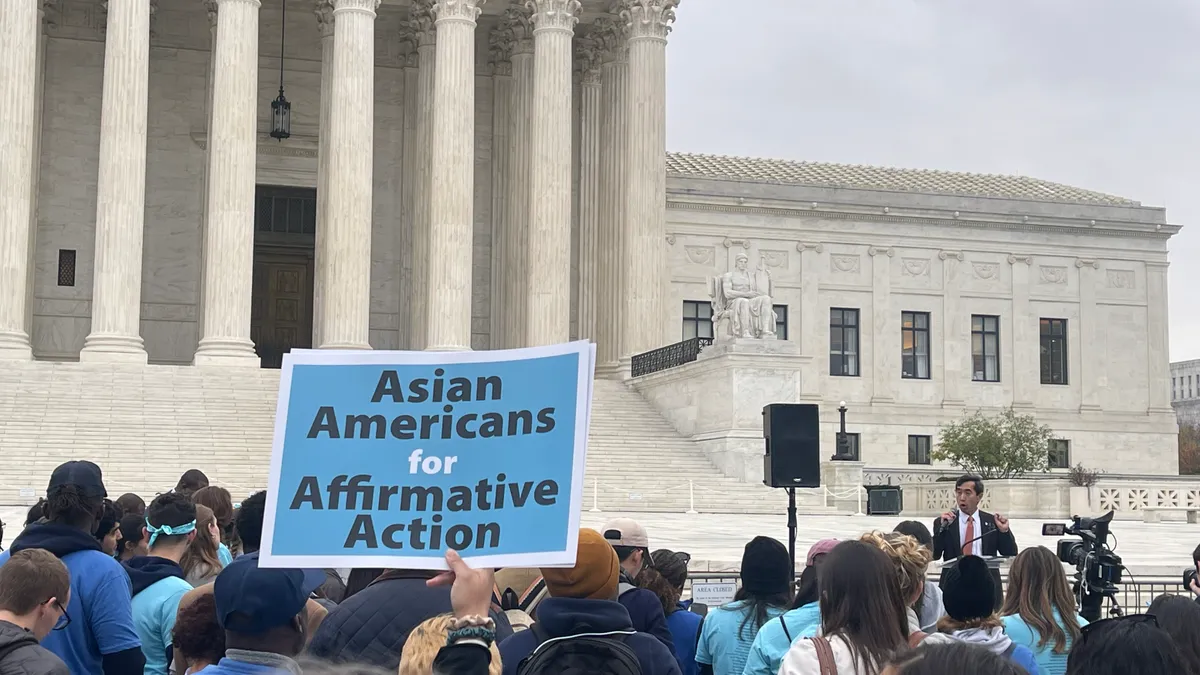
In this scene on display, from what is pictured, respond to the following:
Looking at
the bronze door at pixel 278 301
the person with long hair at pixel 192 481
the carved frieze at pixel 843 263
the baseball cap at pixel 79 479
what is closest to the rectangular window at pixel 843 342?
the carved frieze at pixel 843 263

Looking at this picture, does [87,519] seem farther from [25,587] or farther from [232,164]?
[232,164]

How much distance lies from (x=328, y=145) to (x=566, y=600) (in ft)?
126

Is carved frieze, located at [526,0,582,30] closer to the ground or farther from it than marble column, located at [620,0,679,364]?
farther from it

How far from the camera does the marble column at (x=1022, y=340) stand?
56000 millimetres

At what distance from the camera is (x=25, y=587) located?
670 cm

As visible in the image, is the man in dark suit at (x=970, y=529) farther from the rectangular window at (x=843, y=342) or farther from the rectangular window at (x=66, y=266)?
the rectangular window at (x=843, y=342)

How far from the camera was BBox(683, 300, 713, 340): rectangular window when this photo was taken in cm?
5319

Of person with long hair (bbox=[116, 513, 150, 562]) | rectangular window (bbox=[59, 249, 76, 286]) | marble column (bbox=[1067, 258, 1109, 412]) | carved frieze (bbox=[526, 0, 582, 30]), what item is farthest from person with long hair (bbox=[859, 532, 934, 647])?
marble column (bbox=[1067, 258, 1109, 412])

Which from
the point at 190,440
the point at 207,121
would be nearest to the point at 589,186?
the point at 207,121

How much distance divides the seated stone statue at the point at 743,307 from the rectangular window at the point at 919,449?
55.0 feet

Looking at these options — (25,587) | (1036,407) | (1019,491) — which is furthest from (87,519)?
(1036,407)

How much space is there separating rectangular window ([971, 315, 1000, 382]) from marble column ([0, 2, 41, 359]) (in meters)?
31.2

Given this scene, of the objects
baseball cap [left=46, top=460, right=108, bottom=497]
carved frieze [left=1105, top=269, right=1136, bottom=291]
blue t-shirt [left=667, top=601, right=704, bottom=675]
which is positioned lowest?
blue t-shirt [left=667, top=601, right=704, bottom=675]

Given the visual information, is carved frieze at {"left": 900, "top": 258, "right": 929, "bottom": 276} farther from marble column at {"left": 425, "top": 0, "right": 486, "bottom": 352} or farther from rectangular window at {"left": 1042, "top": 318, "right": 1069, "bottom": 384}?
marble column at {"left": 425, "top": 0, "right": 486, "bottom": 352}
